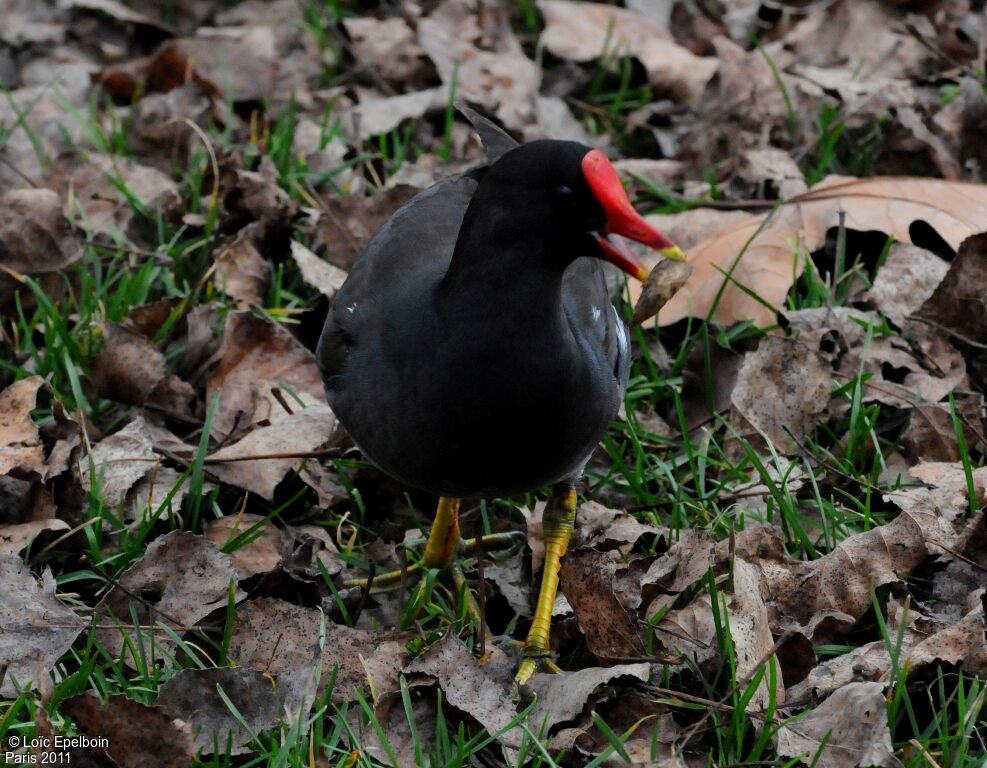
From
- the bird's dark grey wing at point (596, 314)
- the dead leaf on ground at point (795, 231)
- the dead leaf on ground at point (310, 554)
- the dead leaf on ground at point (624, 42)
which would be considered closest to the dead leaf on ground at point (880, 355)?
the dead leaf on ground at point (795, 231)

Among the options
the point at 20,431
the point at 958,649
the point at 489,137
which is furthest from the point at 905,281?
the point at 20,431

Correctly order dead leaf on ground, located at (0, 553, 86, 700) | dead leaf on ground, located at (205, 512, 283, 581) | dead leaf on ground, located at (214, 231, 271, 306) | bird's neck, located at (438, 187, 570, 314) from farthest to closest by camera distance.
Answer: dead leaf on ground, located at (214, 231, 271, 306)
dead leaf on ground, located at (205, 512, 283, 581)
dead leaf on ground, located at (0, 553, 86, 700)
bird's neck, located at (438, 187, 570, 314)

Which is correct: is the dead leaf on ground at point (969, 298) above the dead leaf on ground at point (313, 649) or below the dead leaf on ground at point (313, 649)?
above

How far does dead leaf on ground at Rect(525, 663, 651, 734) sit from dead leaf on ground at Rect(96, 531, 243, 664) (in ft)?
2.90

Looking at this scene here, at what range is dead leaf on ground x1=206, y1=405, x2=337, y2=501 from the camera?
4.23 metres

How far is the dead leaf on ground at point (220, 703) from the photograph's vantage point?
322 cm

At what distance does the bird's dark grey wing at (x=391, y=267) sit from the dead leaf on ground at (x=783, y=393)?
3.74 ft

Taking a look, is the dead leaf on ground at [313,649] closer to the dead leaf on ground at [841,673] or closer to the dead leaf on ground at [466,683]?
the dead leaf on ground at [466,683]

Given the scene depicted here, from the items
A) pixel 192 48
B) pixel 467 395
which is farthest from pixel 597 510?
pixel 192 48

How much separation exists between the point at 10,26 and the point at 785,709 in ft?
17.6

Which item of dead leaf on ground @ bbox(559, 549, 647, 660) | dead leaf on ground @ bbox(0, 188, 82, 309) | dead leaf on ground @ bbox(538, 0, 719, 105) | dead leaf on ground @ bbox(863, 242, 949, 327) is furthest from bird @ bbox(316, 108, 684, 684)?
dead leaf on ground @ bbox(538, 0, 719, 105)

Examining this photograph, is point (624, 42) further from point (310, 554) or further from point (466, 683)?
point (466, 683)

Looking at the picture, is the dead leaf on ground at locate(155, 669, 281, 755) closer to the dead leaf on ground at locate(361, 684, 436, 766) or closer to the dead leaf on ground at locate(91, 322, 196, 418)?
the dead leaf on ground at locate(361, 684, 436, 766)

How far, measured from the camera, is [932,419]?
4.28 metres
